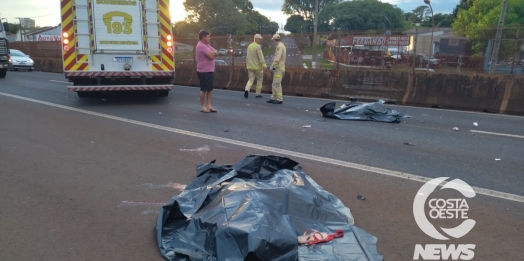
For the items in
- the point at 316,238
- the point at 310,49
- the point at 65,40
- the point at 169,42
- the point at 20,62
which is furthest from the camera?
the point at 20,62

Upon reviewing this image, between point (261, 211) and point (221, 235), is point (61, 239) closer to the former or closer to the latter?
point (221, 235)

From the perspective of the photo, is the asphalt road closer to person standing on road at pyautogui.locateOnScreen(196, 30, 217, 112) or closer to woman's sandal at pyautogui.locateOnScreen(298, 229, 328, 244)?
woman's sandal at pyautogui.locateOnScreen(298, 229, 328, 244)

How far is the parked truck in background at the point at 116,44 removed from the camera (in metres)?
10.9

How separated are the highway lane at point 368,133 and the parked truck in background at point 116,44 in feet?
2.07

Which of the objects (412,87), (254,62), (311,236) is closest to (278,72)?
(254,62)

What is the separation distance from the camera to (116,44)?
11.3m

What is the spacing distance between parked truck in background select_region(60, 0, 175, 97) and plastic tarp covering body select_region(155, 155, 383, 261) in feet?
24.9

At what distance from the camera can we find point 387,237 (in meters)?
3.79

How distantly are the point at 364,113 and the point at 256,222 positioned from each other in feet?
21.4

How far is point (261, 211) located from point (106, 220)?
61.7 inches

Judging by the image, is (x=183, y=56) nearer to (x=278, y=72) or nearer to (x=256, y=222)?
(x=278, y=72)

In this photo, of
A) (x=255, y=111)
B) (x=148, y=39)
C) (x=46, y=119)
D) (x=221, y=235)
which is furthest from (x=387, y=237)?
(x=148, y=39)

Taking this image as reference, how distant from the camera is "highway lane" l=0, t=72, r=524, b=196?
19.3 ft

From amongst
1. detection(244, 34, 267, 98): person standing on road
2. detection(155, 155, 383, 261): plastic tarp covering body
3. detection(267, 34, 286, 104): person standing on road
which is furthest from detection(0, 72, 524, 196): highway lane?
detection(155, 155, 383, 261): plastic tarp covering body
